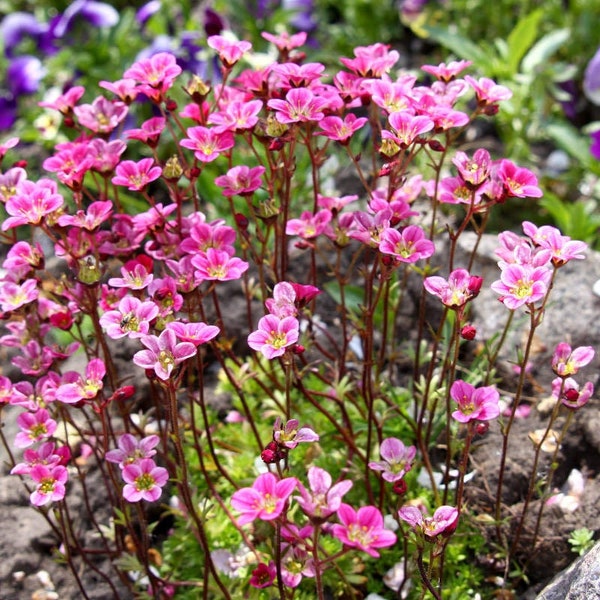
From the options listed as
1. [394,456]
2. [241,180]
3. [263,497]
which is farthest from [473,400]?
[241,180]

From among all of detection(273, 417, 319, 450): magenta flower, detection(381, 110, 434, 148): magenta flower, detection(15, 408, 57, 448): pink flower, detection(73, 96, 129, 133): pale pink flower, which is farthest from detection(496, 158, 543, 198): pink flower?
detection(15, 408, 57, 448): pink flower

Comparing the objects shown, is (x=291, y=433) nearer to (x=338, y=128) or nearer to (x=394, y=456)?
(x=394, y=456)

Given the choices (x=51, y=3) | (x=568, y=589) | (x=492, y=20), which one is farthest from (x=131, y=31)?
(x=568, y=589)

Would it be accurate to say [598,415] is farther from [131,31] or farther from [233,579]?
[131,31]

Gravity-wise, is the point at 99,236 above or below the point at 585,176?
above

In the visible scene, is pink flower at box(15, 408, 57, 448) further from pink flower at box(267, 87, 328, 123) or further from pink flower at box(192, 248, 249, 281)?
pink flower at box(267, 87, 328, 123)

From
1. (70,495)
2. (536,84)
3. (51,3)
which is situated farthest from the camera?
(51,3)
